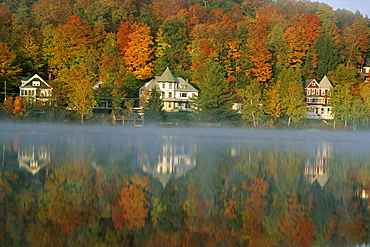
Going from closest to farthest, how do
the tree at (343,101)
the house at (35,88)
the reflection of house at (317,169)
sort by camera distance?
the reflection of house at (317,169), the tree at (343,101), the house at (35,88)

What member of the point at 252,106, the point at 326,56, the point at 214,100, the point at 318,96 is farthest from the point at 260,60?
the point at 214,100

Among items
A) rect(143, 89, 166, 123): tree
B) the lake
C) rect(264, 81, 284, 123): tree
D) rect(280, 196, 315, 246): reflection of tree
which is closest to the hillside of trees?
rect(264, 81, 284, 123): tree

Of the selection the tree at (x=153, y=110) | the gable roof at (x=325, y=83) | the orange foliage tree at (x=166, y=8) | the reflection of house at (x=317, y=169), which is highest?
the orange foliage tree at (x=166, y=8)

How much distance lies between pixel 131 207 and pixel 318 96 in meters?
70.7

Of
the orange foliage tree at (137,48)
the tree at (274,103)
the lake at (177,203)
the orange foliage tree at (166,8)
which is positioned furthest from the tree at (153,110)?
the lake at (177,203)

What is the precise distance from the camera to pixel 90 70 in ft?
242

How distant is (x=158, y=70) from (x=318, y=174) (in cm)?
6161

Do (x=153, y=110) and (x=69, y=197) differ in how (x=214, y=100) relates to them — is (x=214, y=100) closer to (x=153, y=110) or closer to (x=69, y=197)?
(x=153, y=110)

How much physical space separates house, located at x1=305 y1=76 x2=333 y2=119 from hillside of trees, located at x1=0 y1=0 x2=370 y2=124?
1934mm

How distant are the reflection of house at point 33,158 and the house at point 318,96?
5908 cm

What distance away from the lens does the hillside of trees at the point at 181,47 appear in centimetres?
7100

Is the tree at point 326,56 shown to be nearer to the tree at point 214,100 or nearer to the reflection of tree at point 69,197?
the tree at point 214,100

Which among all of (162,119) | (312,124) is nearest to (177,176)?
(162,119)

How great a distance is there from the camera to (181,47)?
84500 millimetres
